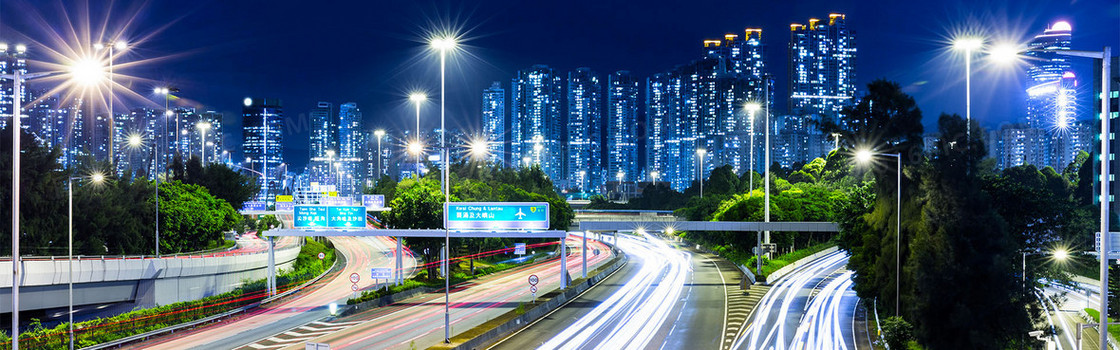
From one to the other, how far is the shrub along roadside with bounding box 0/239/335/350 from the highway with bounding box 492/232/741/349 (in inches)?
659

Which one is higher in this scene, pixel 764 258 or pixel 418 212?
pixel 418 212

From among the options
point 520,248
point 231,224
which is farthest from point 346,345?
point 231,224

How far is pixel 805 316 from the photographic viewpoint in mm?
42344

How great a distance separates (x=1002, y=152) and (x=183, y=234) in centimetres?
19773

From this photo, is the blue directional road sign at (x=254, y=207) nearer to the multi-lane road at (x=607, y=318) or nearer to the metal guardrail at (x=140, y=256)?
the multi-lane road at (x=607, y=318)

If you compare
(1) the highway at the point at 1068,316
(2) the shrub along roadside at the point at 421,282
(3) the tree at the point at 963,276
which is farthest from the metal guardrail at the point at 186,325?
(1) the highway at the point at 1068,316

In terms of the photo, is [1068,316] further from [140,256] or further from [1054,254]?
[140,256]

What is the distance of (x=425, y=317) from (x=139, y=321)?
44.7 ft

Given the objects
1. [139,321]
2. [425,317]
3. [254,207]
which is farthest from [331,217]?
[254,207]

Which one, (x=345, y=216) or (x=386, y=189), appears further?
(x=386, y=189)

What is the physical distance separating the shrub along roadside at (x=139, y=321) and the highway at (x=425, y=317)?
6.52m

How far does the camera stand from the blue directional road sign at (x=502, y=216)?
155 ft

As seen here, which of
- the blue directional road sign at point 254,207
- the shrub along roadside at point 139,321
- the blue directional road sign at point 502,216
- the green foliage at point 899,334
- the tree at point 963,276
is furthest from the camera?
the blue directional road sign at point 254,207

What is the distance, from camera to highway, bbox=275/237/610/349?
34.7 meters
